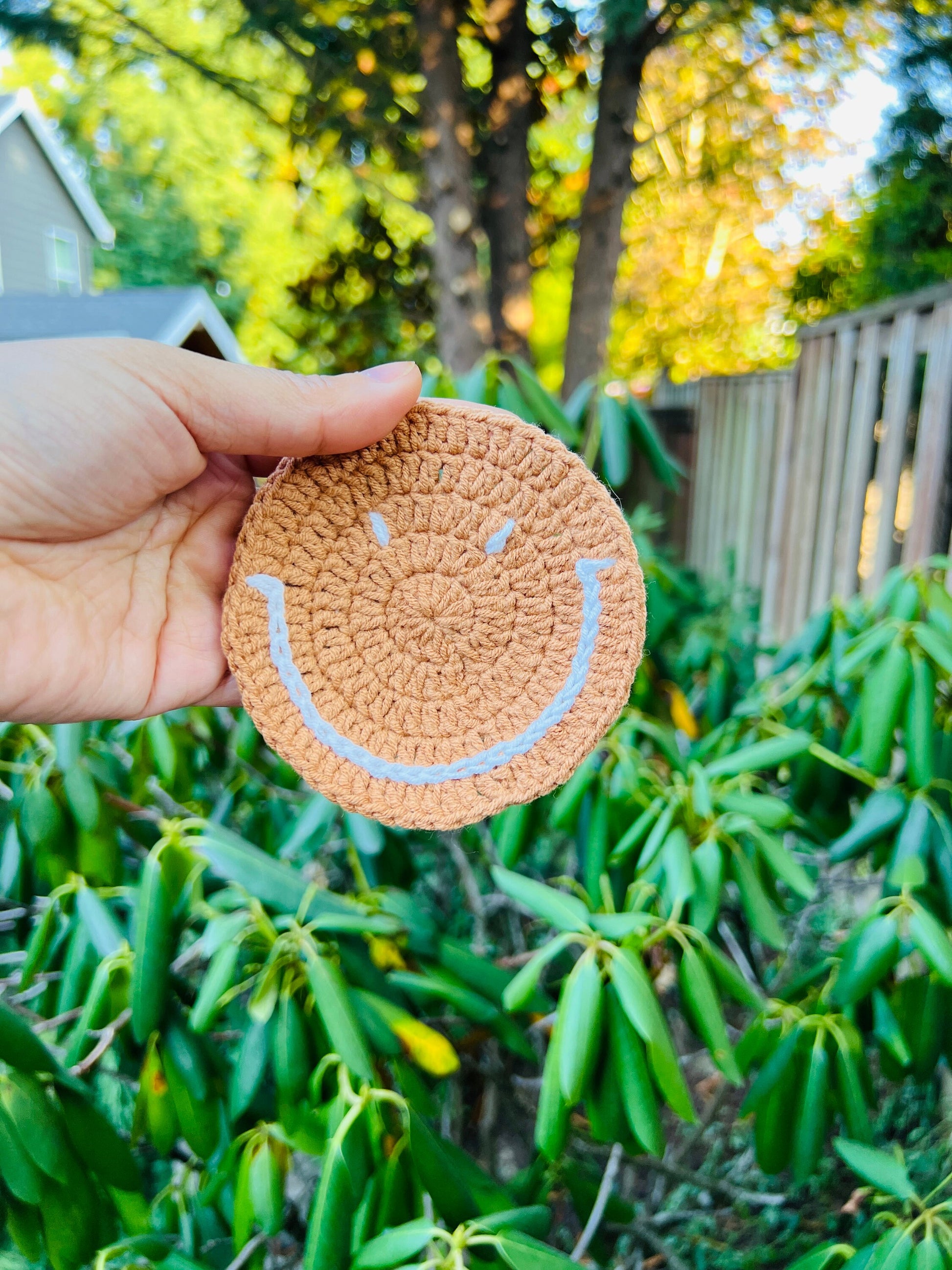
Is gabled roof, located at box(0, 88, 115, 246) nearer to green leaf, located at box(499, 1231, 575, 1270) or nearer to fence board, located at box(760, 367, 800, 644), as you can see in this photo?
fence board, located at box(760, 367, 800, 644)

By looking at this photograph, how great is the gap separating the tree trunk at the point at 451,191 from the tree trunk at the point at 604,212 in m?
0.33

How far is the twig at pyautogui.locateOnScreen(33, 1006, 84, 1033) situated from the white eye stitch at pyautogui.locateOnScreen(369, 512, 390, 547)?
540 mm

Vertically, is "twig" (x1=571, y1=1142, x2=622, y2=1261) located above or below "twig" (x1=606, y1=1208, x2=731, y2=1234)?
above

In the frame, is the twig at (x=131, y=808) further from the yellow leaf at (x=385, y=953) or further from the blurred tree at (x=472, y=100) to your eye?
the blurred tree at (x=472, y=100)

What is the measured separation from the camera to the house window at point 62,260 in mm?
9445

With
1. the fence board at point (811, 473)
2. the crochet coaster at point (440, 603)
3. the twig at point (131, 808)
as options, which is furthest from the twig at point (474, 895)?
the fence board at point (811, 473)

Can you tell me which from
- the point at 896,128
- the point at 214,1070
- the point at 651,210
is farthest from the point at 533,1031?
the point at 651,210

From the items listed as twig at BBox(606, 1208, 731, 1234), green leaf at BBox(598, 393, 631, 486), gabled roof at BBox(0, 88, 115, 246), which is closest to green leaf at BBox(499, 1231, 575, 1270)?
twig at BBox(606, 1208, 731, 1234)

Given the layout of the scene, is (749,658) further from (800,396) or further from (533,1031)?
(800,396)

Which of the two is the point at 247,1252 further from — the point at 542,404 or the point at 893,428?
the point at 893,428

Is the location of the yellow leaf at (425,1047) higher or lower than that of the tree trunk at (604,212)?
lower

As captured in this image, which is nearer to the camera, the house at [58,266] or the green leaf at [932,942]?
the green leaf at [932,942]

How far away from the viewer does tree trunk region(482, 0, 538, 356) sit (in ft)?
9.81

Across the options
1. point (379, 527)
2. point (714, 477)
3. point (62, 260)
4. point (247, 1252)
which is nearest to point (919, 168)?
point (714, 477)
